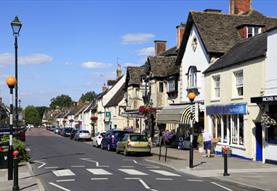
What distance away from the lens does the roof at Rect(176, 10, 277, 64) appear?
32.9m

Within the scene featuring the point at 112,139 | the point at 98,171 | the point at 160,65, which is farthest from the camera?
the point at 160,65

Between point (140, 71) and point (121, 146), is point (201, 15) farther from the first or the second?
point (140, 71)

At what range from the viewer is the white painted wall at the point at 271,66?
75.6ft

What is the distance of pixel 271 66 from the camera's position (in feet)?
76.6

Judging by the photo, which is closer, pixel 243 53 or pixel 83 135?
pixel 243 53

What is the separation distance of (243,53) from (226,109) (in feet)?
11.4

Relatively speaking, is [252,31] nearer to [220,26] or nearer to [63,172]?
[220,26]

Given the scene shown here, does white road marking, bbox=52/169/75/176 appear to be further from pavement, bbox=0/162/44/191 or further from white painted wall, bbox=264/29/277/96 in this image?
white painted wall, bbox=264/29/277/96

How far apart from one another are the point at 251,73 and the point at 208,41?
8.16 metres

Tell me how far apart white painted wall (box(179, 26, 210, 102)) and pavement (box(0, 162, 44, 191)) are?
16653mm

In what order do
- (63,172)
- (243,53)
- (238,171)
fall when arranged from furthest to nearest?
(243,53) → (238,171) → (63,172)

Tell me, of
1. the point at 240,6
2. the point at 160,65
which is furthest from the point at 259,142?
the point at 160,65

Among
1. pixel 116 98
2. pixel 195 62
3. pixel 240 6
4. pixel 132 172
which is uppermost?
pixel 240 6

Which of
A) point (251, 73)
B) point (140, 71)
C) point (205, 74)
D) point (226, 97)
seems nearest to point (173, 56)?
point (140, 71)
